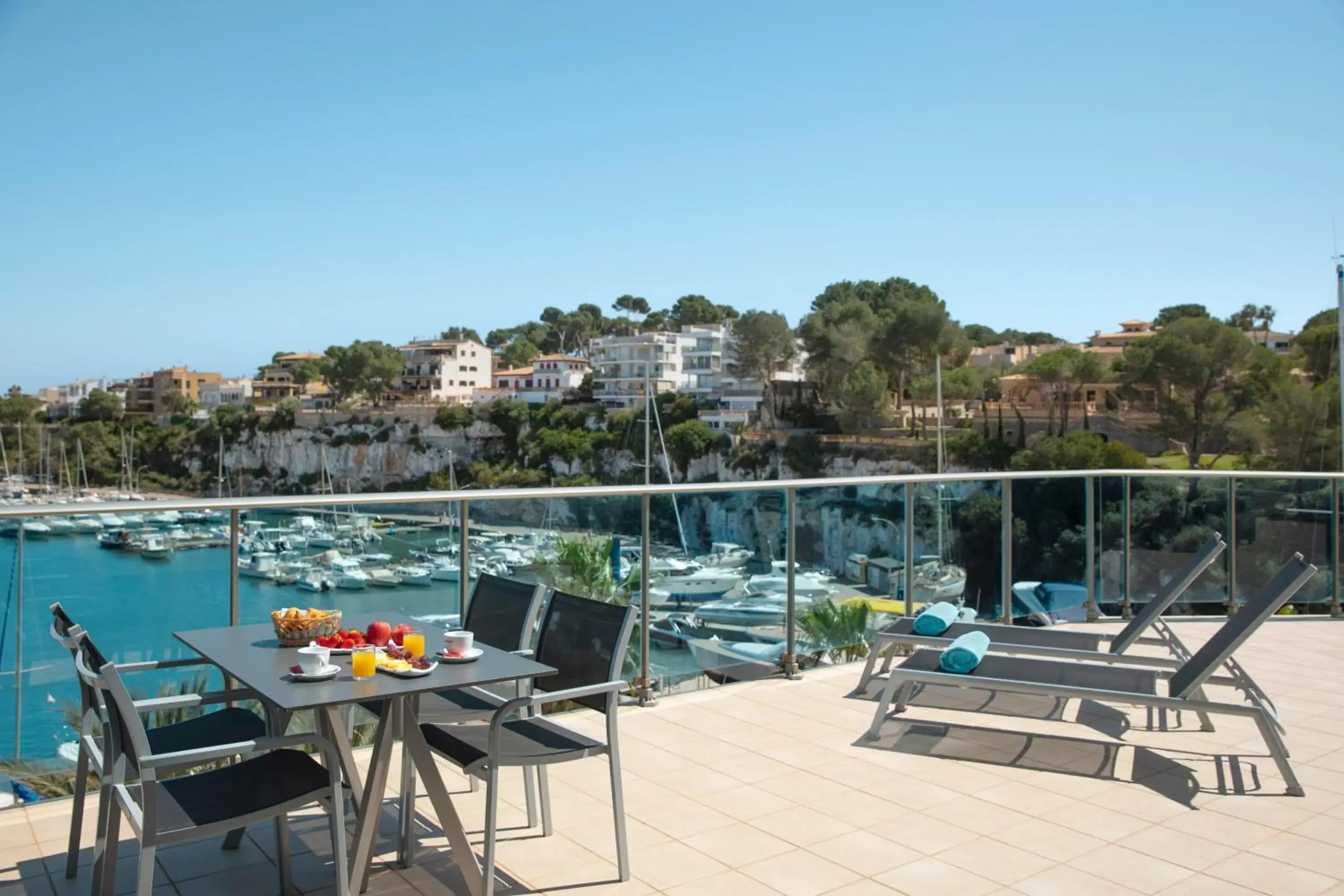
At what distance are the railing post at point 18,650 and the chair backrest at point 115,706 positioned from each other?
112 cm

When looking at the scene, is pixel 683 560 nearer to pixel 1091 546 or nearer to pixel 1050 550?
pixel 1050 550

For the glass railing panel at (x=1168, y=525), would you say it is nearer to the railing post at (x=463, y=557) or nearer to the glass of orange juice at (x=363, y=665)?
the railing post at (x=463, y=557)

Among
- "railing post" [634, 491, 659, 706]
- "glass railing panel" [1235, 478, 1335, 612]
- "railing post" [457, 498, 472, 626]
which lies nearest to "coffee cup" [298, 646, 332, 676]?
"railing post" [457, 498, 472, 626]

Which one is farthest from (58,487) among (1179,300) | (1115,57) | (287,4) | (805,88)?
(1179,300)

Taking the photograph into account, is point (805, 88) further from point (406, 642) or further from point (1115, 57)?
point (406, 642)

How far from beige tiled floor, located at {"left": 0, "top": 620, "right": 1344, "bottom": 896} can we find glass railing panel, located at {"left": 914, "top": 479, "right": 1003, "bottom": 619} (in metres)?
1.36

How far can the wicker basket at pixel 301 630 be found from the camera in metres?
3.38

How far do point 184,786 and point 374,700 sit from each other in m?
0.54

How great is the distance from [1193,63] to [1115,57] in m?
1.45

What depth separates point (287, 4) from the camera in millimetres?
25906

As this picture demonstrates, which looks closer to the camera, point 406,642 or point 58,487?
point 406,642

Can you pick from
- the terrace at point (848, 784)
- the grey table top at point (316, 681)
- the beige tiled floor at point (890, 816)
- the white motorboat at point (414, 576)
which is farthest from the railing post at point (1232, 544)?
the grey table top at point (316, 681)

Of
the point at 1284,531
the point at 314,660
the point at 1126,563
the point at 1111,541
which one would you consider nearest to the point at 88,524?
the point at 314,660

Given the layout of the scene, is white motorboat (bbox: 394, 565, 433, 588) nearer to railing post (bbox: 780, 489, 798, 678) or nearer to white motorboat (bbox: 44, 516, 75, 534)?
white motorboat (bbox: 44, 516, 75, 534)
